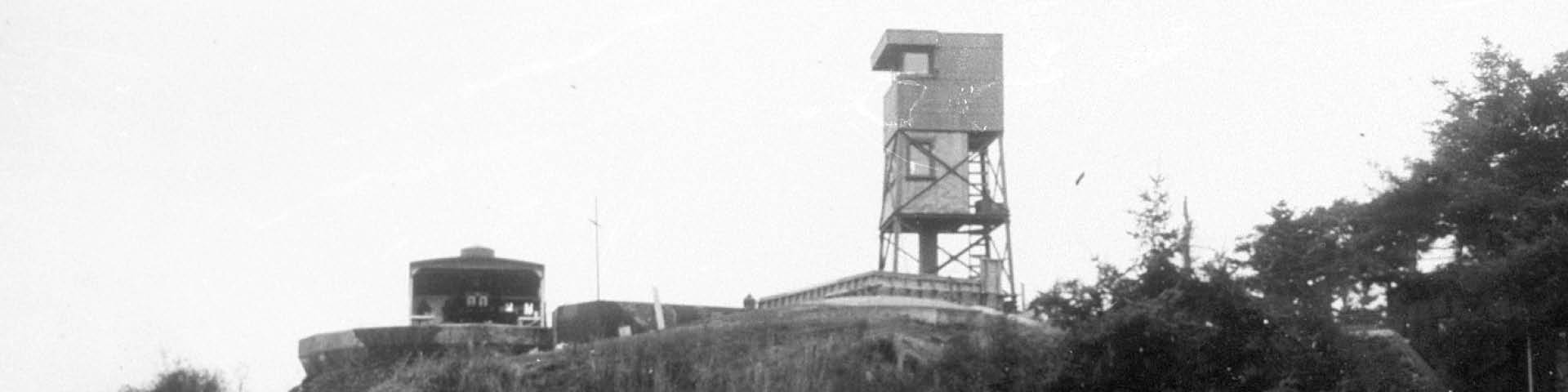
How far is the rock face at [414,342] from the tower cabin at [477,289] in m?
2.55

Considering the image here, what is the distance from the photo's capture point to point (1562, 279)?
36031 mm

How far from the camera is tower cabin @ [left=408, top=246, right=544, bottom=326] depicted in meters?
38.6

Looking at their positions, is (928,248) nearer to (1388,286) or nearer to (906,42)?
(906,42)

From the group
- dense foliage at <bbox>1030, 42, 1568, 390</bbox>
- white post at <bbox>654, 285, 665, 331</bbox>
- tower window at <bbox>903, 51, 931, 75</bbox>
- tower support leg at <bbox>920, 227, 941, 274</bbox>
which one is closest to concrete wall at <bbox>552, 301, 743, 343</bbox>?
white post at <bbox>654, 285, 665, 331</bbox>

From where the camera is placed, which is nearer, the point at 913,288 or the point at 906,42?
the point at 913,288

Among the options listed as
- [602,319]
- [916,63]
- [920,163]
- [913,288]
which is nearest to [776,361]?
[602,319]

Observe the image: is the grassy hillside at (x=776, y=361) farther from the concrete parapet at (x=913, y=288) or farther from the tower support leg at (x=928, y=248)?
the tower support leg at (x=928, y=248)

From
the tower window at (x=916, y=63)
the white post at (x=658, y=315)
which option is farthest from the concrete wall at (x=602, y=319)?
the tower window at (x=916, y=63)

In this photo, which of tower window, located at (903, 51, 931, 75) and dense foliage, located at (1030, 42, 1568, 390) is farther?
tower window, located at (903, 51, 931, 75)

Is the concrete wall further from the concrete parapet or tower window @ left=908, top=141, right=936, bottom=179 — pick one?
tower window @ left=908, top=141, right=936, bottom=179

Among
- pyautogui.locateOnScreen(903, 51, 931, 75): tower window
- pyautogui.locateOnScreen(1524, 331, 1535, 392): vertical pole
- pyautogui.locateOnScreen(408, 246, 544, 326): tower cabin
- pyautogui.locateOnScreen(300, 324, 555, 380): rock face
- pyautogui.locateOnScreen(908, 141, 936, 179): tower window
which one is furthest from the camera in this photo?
pyautogui.locateOnScreen(903, 51, 931, 75): tower window

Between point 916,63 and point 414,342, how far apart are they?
21.8m

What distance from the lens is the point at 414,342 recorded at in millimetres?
34469

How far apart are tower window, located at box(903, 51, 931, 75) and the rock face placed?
19386mm
